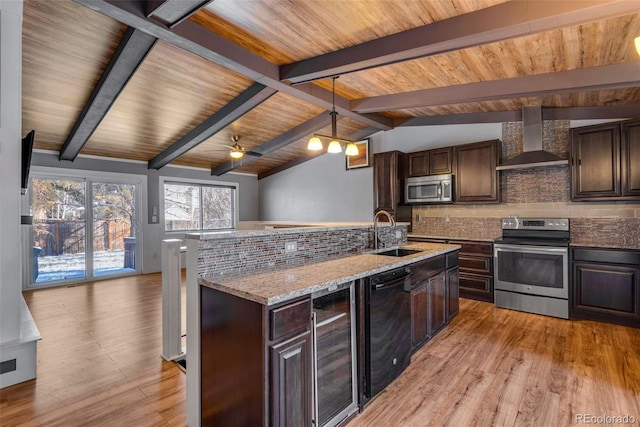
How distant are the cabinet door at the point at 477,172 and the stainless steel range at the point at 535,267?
60 cm

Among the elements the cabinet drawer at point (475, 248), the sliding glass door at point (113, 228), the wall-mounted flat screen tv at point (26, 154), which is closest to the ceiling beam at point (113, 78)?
the wall-mounted flat screen tv at point (26, 154)

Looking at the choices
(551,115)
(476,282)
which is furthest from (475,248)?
(551,115)

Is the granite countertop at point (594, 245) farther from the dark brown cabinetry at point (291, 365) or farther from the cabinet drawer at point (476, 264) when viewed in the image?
the dark brown cabinetry at point (291, 365)

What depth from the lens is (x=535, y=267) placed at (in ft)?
13.0

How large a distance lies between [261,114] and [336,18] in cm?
277

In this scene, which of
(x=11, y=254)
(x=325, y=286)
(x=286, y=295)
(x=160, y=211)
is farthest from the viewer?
(x=160, y=211)

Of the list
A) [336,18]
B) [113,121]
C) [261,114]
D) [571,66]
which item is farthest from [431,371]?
[113,121]

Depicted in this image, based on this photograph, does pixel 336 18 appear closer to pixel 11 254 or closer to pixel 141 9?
pixel 141 9

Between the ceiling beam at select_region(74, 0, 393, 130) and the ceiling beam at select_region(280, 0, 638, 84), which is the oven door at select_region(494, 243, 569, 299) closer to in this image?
the ceiling beam at select_region(280, 0, 638, 84)

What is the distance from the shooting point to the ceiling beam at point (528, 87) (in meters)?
2.96

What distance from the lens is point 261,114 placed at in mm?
5109

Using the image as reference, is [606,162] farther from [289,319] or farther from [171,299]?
[171,299]

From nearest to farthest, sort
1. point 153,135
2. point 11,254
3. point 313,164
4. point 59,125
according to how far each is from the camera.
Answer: point 11,254 → point 59,125 → point 153,135 → point 313,164

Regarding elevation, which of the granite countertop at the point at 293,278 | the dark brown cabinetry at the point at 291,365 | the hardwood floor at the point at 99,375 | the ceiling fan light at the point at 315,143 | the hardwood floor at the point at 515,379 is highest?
the ceiling fan light at the point at 315,143
